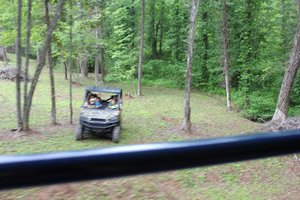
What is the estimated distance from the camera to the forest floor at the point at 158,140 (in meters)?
7.40

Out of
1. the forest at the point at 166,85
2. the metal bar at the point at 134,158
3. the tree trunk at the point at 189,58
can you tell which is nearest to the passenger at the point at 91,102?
the forest at the point at 166,85

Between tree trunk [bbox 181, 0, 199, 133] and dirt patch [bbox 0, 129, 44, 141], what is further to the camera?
tree trunk [bbox 181, 0, 199, 133]

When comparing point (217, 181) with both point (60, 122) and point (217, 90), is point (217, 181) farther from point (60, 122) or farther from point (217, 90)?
point (217, 90)

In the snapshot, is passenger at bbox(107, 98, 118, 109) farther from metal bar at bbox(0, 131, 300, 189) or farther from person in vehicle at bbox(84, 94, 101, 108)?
metal bar at bbox(0, 131, 300, 189)

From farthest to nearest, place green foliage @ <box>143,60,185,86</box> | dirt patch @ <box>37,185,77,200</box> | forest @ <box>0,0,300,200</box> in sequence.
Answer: green foliage @ <box>143,60,185,86</box> → forest @ <box>0,0,300,200</box> → dirt patch @ <box>37,185,77,200</box>

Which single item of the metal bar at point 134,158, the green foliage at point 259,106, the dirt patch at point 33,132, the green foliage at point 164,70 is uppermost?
the metal bar at point 134,158

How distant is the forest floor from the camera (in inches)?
291

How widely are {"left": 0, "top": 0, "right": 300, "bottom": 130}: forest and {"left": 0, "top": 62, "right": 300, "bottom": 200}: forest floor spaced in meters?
3.09

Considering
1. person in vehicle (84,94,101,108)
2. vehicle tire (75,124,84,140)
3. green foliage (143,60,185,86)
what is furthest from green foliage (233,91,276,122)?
vehicle tire (75,124,84,140)

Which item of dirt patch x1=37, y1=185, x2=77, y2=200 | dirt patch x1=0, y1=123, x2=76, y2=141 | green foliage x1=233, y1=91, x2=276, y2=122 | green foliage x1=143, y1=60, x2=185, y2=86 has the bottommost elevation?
green foliage x1=233, y1=91, x2=276, y2=122

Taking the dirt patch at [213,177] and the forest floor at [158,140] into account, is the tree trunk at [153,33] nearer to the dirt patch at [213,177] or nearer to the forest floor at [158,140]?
the forest floor at [158,140]

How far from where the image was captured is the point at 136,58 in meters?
27.2

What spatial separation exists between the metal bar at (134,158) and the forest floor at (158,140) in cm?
17

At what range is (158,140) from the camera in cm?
1292
